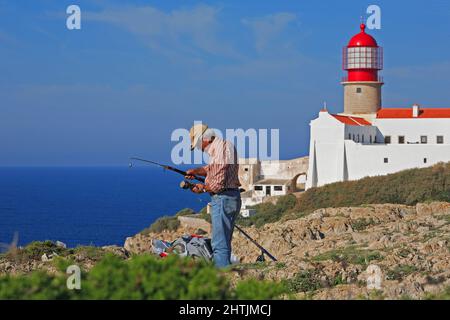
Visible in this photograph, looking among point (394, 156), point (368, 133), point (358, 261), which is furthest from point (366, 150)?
A: point (358, 261)

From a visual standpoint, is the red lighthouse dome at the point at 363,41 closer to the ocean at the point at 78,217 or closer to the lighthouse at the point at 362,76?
the lighthouse at the point at 362,76

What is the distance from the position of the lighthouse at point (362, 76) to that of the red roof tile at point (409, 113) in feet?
2.91

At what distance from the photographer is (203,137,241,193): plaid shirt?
9742 millimetres

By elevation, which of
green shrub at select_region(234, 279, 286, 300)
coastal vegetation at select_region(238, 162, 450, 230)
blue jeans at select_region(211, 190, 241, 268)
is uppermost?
coastal vegetation at select_region(238, 162, 450, 230)

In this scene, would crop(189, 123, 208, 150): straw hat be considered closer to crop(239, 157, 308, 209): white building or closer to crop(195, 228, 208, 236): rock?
crop(195, 228, 208, 236): rock

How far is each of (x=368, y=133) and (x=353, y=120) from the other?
99 cm

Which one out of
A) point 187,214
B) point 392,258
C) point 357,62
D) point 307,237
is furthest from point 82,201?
point 392,258

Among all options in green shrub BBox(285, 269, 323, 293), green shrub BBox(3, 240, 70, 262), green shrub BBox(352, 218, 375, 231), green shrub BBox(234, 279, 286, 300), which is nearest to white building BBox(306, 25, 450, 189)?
green shrub BBox(352, 218, 375, 231)

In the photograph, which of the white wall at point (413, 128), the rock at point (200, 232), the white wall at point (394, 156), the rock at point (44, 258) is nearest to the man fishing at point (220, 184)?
the rock at point (44, 258)

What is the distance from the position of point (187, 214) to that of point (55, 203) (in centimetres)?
5656

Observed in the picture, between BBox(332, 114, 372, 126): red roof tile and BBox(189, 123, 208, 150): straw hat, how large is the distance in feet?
113

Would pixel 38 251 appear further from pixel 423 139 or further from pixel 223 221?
pixel 423 139

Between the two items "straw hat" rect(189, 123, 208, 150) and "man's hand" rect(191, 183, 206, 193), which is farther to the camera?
"man's hand" rect(191, 183, 206, 193)
